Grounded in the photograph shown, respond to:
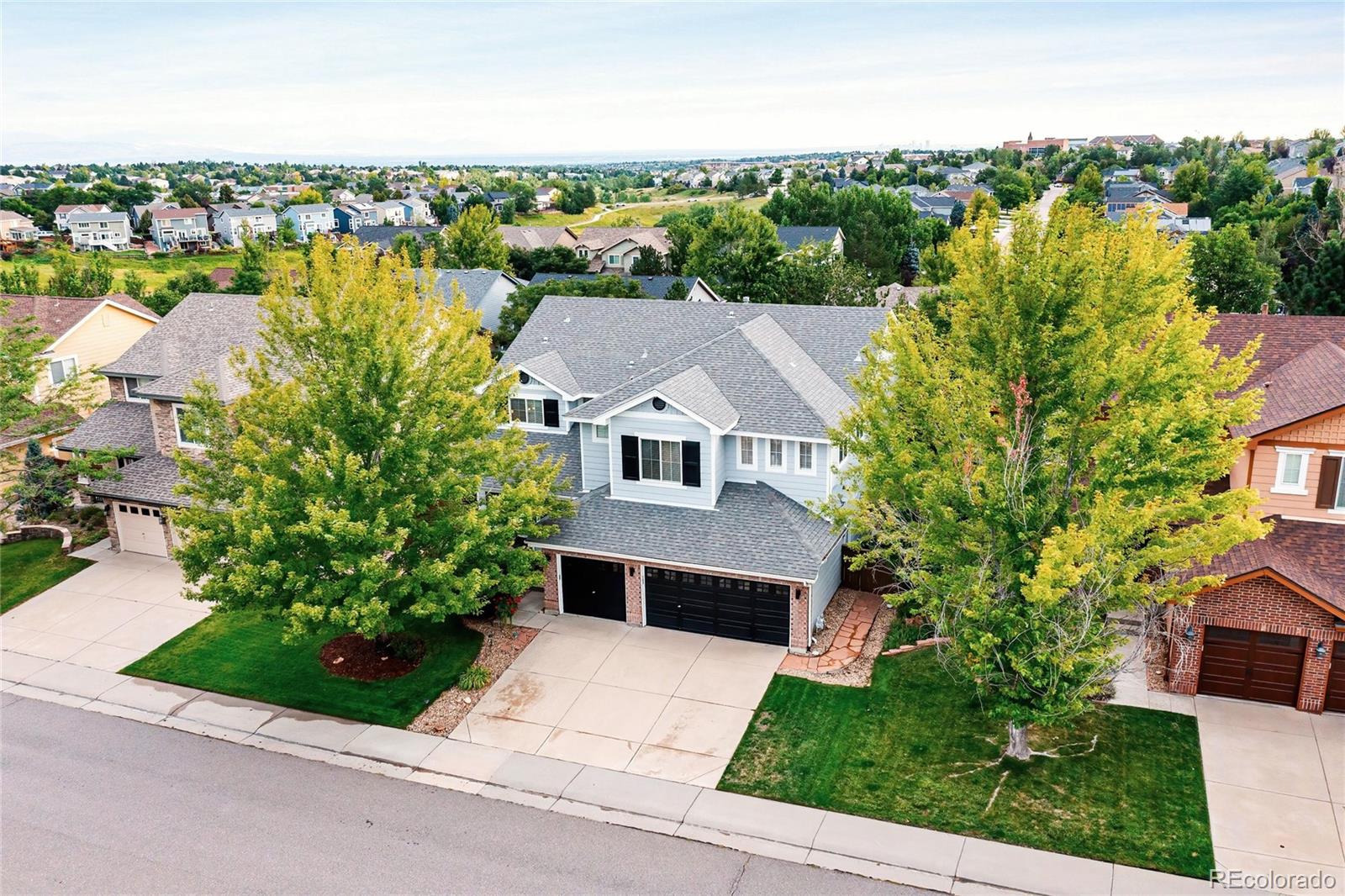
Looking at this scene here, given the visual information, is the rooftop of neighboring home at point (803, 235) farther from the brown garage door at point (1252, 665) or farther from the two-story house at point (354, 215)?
the two-story house at point (354, 215)

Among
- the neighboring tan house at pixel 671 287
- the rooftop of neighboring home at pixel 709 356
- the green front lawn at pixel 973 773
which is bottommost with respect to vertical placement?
the green front lawn at pixel 973 773

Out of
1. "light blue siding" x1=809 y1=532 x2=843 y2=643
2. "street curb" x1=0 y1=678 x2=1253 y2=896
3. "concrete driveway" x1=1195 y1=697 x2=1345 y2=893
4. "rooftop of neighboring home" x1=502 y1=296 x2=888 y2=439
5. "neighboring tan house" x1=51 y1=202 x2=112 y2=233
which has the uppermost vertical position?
"neighboring tan house" x1=51 y1=202 x2=112 y2=233

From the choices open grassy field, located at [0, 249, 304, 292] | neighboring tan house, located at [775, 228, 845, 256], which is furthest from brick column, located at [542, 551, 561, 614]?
open grassy field, located at [0, 249, 304, 292]

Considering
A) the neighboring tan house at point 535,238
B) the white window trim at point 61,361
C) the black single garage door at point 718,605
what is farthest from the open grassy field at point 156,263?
the black single garage door at point 718,605

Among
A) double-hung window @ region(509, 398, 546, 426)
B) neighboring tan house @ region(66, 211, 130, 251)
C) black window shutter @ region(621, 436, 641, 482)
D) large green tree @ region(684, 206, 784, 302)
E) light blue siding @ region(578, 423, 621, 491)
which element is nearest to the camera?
black window shutter @ region(621, 436, 641, 482)

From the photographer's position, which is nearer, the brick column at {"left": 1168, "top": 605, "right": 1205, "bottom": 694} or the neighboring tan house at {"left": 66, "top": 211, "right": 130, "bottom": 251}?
the brick column at {"left": 1168, "top": 605, "right": 1205, "bottom": 694}

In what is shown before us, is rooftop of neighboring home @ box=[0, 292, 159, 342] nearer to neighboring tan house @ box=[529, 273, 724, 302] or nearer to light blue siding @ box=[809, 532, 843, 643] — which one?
neighboring tan house @ box=[529, 273, 724, 302]

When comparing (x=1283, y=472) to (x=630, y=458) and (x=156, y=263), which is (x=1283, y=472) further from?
(x=156, y=263)

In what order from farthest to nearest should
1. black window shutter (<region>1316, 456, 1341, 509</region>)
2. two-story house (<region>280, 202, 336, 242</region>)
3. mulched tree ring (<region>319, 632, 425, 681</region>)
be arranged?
two-story house (<region>280, 202, 336, 242</region>), mulched tree ring (<region>319, 632, 425, 681</region>), black window shutter (<region>1316, 456, 1341, 509</region>)
